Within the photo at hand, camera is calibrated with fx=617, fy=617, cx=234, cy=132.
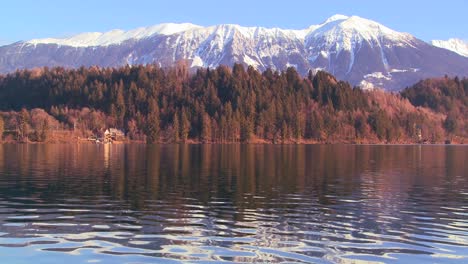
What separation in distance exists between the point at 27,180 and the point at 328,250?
3495 centimetres

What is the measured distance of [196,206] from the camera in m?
36.7

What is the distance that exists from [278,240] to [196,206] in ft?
36.4

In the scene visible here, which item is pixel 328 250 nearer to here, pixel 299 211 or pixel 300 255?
pixel 300 255

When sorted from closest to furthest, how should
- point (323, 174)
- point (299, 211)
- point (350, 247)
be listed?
point (350, 247) → point (299, 211) → point (323, 174)

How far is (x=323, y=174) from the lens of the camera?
2452 inches

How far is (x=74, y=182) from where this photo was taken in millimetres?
50812

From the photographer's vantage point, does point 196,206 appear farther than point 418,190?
No

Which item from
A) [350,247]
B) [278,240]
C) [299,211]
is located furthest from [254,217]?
[350,247]

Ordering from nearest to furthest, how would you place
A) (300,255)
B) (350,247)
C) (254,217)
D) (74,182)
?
(300,255) → (350,247) → (254,217) → (74,182)

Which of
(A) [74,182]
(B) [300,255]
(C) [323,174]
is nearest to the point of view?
(B) [300,255]

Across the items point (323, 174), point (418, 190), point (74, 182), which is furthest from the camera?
point (323, 174)

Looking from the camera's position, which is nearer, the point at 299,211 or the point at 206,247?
the point at 206,247

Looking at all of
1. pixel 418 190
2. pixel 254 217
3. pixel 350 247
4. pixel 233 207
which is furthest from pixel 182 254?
pixel 418 190

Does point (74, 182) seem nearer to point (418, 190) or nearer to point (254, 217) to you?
point (254, 217)
